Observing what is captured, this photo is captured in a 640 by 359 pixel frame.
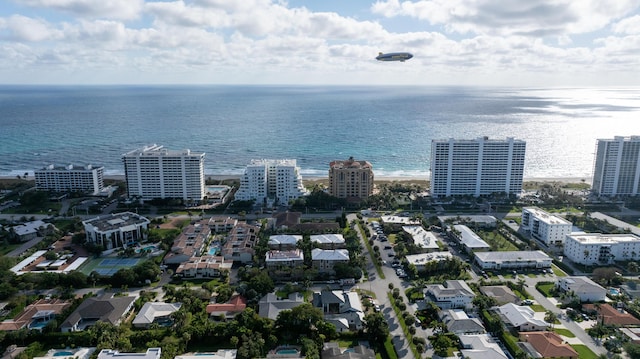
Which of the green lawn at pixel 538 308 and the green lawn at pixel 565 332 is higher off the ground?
the green lawn at pixel 538 308

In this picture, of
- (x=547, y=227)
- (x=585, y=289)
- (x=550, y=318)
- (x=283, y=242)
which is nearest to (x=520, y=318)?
(x=550, y=318)

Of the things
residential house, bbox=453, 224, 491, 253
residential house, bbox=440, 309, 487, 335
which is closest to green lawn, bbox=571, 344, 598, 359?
residential house, bbox=440, 309, 487, 335

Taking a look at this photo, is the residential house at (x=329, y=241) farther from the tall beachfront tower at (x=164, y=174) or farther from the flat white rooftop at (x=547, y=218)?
the tall beachfront tower at (x=164, y=174)

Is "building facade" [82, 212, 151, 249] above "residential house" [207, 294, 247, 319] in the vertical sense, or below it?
above

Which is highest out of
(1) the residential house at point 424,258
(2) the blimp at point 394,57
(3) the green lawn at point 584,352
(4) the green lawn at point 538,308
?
(2) the blimp at point 394,57

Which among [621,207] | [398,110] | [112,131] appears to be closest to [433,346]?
[621,207]

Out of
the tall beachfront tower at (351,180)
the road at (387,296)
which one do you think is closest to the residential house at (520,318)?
the road at (387,296)

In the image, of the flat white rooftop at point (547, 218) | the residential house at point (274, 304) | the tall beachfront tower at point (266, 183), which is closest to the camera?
the residential house at point (274, 304)

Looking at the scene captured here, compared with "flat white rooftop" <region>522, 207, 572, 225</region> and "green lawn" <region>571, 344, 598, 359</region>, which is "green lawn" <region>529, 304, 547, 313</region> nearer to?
"green lawn" <region>571, 344, 598, 359</region>
